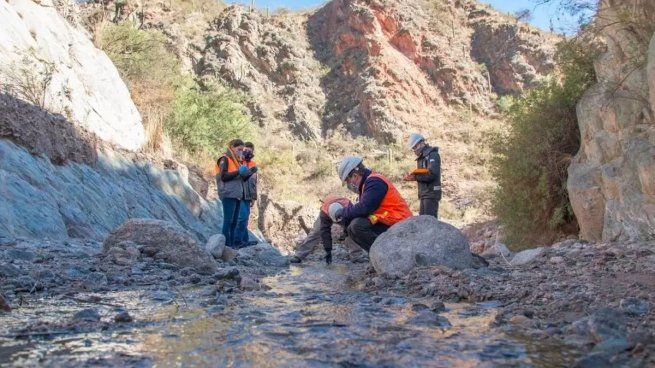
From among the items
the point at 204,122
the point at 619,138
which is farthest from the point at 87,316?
the point at 204,122

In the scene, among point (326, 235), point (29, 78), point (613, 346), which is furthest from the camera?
point (29, 78)

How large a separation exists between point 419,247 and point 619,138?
450 cm

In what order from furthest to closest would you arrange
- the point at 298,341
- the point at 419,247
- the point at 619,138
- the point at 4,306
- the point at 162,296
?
1. the point at 619,138
2. the point at 419,247
3. the point at 162,296
4. the point at 4,306
5. the point at 298,341

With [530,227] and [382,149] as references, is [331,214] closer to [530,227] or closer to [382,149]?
[530,227]

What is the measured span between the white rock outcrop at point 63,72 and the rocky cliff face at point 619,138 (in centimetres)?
854

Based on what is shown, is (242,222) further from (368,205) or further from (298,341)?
(298,341)

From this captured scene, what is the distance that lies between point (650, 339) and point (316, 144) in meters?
32.9

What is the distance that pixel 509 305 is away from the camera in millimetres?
3703

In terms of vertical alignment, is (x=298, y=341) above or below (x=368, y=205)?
below

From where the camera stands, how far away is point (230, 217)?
389 inches

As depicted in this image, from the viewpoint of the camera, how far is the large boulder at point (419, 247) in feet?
18.2

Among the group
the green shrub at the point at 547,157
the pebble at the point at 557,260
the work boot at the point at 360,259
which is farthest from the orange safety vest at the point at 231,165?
the pebble at the point at 557,260

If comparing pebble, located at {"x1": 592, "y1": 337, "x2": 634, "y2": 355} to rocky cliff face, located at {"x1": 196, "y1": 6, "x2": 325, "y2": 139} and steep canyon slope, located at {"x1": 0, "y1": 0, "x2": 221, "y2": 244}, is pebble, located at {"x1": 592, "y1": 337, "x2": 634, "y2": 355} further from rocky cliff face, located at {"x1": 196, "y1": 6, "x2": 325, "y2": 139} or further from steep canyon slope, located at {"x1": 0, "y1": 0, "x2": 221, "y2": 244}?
rocky cliff face, located at {"x1": 196, "y1": 6, "x2": 325, "y2": 139}

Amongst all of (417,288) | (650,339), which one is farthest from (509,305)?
(650,339)
